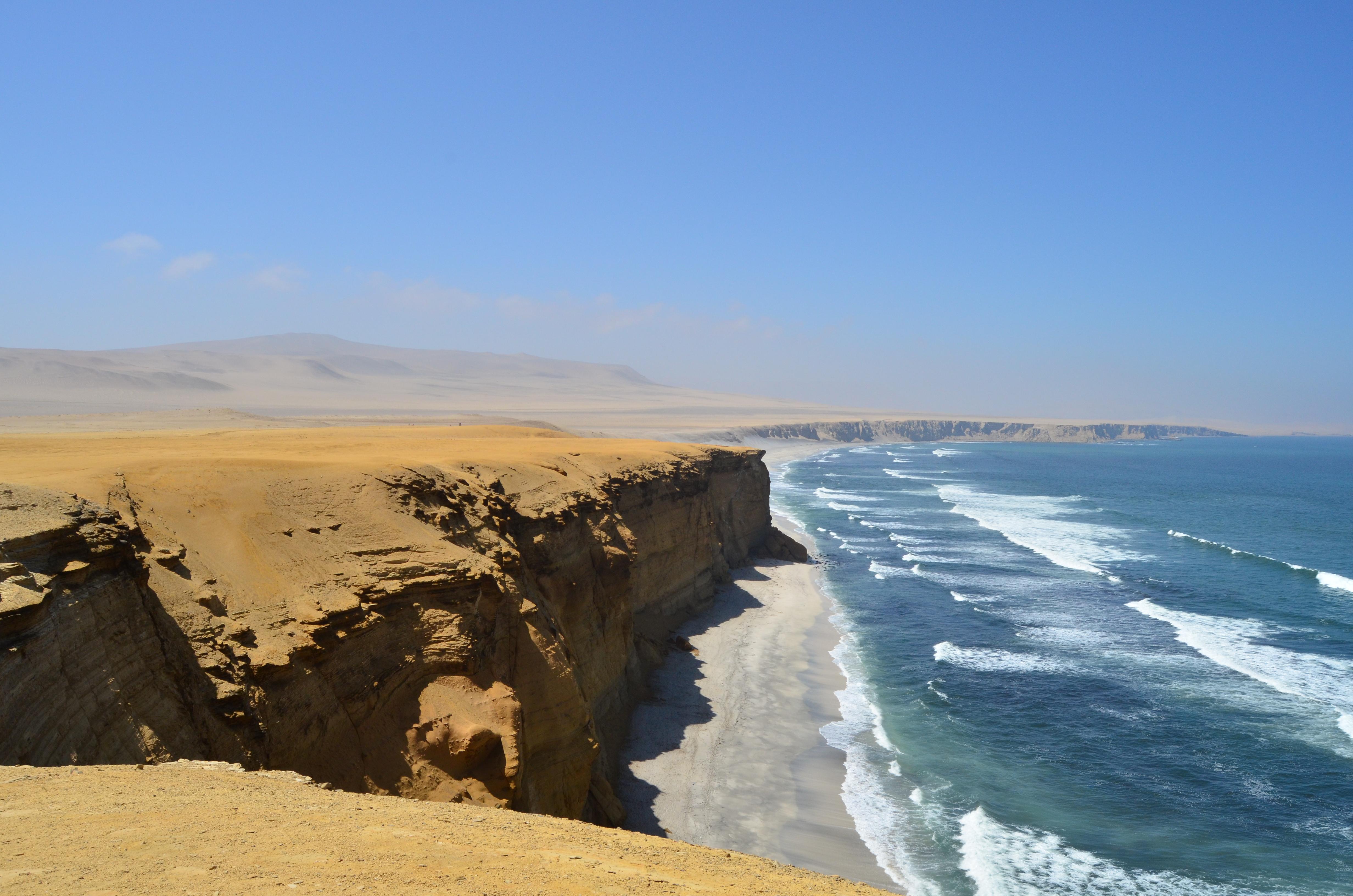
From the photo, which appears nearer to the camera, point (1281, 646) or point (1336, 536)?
point (1281, 646)

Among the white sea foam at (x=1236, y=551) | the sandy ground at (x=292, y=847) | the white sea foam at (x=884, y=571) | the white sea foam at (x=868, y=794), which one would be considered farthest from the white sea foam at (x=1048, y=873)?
the white sea foam at (x=1236, y=551)

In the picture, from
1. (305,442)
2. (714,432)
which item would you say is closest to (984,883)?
(305,442)

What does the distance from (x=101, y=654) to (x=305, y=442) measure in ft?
73.5

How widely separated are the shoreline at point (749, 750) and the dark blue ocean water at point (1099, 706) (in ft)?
2.68

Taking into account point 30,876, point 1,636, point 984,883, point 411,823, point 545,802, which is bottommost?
point 984,883

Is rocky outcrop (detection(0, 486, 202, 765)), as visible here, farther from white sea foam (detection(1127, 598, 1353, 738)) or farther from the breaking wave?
white sea foam (detection(1127, 598, 1353, 738))

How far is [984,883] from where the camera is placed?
16.9m

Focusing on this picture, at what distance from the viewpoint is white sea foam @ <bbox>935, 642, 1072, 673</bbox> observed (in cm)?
2891

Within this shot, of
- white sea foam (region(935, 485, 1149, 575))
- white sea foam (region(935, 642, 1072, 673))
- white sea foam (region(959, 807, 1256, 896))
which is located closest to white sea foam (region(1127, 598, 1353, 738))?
white sea foam (region(935, 642, 1072, 673))

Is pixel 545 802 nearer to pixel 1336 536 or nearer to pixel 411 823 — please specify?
pixel 411 823

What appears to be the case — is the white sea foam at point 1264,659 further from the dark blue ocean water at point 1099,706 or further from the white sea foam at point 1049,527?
the white sea foam at point 1049,527

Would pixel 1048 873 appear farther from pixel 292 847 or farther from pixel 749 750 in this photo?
pixel 292 847

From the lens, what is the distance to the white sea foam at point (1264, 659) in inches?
1037

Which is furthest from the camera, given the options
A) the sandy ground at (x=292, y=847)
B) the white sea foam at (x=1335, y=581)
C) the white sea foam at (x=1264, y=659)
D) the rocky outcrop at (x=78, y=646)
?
the white sea foam at (x=1335, y=581)
